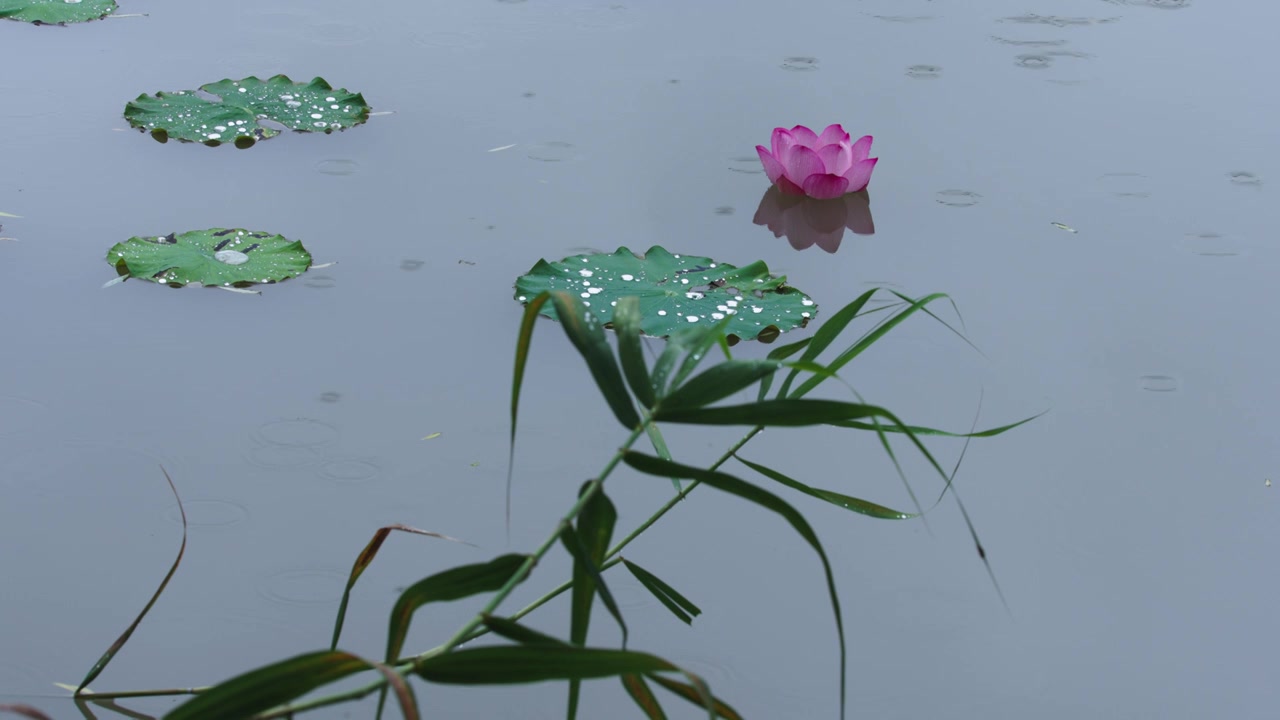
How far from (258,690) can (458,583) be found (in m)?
0.17

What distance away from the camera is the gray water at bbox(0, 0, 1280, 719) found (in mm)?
1263

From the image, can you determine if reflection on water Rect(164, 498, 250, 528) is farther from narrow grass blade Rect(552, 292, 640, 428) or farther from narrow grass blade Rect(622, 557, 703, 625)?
narrow grass blade Rect(552, 292, 640, 428)

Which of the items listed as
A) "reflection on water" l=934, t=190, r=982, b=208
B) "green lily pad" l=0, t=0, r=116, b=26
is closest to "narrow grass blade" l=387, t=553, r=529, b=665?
"reflection on water" l=934, t=190, r=982, b=208

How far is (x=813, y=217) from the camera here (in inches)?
84.6

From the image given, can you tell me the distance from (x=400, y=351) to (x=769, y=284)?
22.0 inches

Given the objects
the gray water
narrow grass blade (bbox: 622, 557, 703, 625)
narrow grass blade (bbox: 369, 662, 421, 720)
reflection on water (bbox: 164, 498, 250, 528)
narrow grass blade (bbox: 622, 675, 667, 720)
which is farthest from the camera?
reflection on water (bbox: 164, 498, 250, 528)

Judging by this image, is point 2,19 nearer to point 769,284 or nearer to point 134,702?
point 769,284

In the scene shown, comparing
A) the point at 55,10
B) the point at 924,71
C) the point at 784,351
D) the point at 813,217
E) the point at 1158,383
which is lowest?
the point at 1158,383

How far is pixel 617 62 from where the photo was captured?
2.68 m

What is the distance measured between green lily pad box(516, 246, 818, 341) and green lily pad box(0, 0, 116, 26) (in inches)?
62.6

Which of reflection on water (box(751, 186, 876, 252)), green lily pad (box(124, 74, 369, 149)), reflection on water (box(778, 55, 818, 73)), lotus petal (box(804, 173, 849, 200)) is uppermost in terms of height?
green lily pad (box(124, 74, 369, 149))

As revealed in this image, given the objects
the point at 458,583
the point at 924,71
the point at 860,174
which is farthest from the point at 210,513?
the point at 924,71

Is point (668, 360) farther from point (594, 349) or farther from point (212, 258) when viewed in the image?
point (212, 258)

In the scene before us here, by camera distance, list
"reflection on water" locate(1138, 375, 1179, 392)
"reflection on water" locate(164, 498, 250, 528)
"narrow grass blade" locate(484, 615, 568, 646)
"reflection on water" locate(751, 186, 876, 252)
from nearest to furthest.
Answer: "narrow grass blade" locate(484, 615, 568, 646) < "reflection on water" locate(164, 498, 250, 528) < "reflection on water" locate(1138, 375, 1179, 392) < "reflection on water" locate(751, 186, 876, 252)
